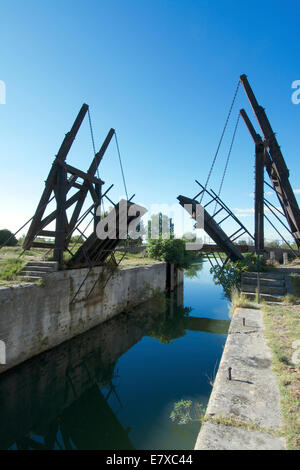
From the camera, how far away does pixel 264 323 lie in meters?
6.00

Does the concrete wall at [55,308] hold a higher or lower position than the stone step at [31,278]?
lower

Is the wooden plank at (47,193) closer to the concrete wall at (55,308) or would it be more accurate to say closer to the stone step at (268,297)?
the concrete wall at (55,308)

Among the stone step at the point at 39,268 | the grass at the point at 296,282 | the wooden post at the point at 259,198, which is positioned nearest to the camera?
the stone step at the point at 39,268

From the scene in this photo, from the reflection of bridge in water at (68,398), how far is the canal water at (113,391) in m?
0.02

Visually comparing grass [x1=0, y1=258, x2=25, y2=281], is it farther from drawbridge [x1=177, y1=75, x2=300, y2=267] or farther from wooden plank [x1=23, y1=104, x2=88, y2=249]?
drawbridge [x1=177, y1=75, x2=300, y2=267]

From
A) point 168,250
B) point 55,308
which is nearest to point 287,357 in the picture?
point 55,308

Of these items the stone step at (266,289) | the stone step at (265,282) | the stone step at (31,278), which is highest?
the stone step at (31,278)

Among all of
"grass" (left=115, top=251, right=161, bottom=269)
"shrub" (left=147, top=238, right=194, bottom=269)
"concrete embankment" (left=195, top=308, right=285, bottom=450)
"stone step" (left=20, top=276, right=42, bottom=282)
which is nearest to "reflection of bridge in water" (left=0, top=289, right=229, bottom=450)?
"stone step" (left=20, top=276, right=42, bottom=282)

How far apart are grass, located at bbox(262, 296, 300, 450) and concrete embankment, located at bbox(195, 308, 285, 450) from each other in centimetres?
9

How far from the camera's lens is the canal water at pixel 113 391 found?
5.21 metres

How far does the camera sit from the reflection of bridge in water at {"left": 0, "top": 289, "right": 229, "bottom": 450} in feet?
17.2

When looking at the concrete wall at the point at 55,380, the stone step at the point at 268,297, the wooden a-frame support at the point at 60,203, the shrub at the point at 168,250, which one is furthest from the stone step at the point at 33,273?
the shrub at the point at 168,250

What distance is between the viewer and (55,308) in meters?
8.89

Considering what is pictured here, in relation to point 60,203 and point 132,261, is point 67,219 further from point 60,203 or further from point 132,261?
point 132,261
